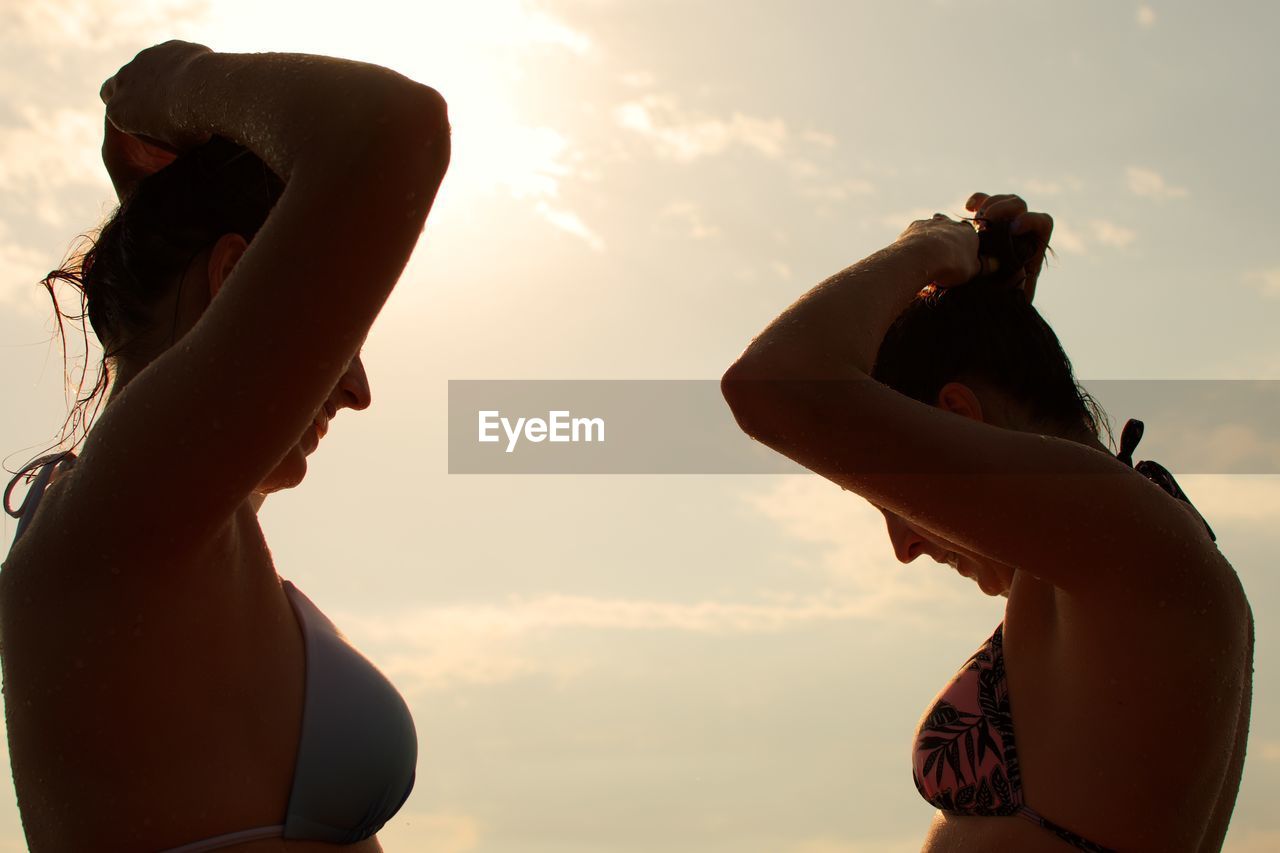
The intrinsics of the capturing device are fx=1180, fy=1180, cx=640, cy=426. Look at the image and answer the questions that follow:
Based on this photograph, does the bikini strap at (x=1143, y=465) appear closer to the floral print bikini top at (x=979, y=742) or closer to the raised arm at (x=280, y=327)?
the floral print bikini top at (x=979, y=742)

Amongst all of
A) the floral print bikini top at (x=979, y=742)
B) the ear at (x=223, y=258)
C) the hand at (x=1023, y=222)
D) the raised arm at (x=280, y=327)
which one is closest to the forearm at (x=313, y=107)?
the raised arm at (x=280, y=327)

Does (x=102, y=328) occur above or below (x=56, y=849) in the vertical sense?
above

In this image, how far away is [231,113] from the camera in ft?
7.14

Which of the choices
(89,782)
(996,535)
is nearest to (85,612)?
(89,782)

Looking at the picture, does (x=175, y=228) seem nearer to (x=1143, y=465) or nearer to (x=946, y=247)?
(x=946, y=247)

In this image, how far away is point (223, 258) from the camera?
2.70m

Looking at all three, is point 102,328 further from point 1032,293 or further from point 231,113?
point 1032,293

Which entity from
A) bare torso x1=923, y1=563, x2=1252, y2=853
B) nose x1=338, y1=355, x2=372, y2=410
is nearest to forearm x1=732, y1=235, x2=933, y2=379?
bare torso x1=923, y1=563, x2=1252, y2=853

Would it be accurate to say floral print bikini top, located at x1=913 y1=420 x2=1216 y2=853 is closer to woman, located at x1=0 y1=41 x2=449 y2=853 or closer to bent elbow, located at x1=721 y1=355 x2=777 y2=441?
bent elbow, located at x1=721 y1=355 x2=777 y2=441

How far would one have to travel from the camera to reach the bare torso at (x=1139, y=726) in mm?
2475

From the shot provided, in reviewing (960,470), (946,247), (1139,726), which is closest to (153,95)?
(960,470)

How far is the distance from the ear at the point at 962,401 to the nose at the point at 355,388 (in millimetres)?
1530

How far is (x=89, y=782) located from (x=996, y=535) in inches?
71.5

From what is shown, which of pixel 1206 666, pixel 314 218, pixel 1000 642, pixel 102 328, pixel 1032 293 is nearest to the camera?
pixel 314 218
